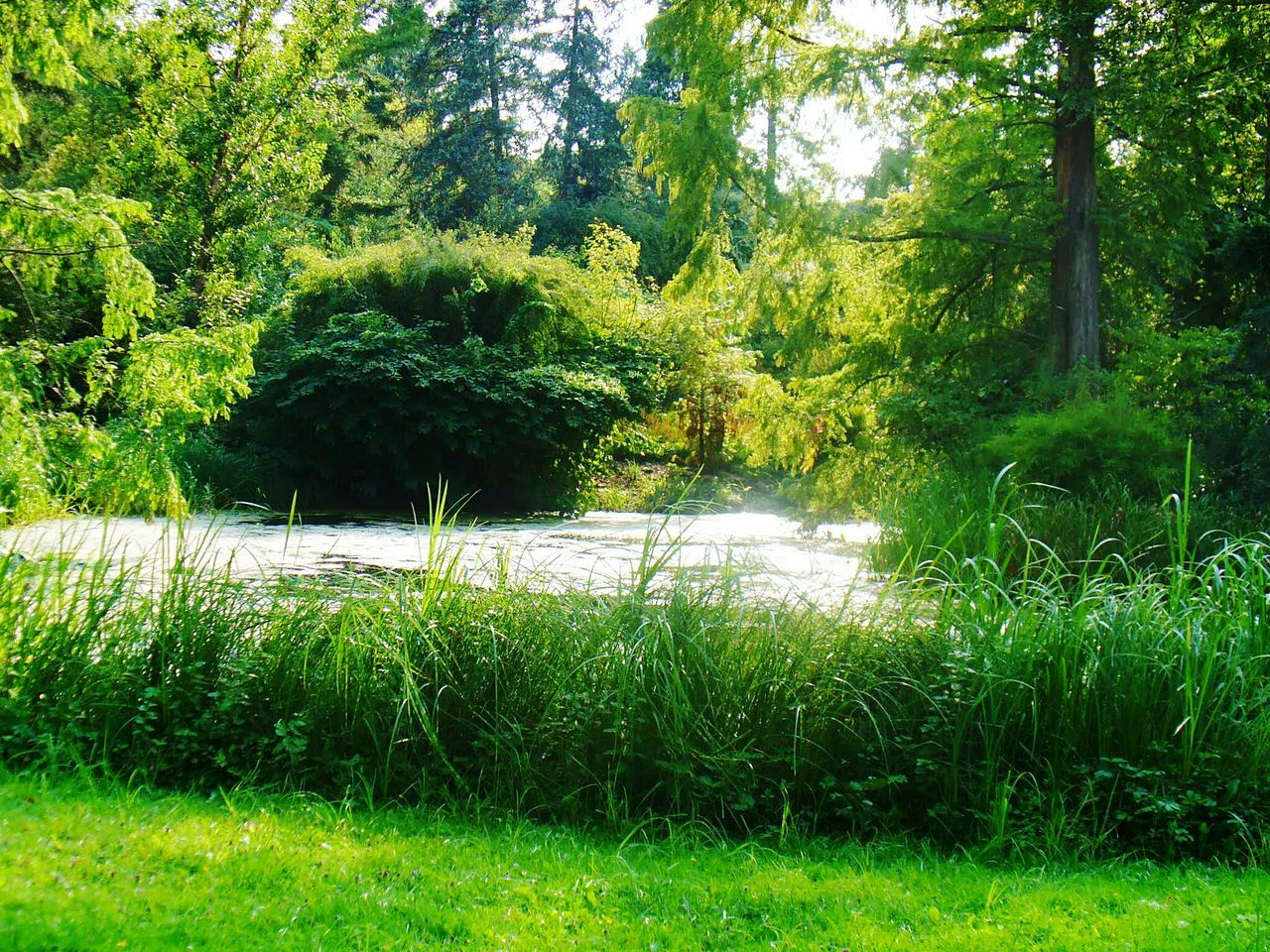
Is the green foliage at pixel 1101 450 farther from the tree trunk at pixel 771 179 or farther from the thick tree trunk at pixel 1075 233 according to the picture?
the tree trunk at pixel 771 179

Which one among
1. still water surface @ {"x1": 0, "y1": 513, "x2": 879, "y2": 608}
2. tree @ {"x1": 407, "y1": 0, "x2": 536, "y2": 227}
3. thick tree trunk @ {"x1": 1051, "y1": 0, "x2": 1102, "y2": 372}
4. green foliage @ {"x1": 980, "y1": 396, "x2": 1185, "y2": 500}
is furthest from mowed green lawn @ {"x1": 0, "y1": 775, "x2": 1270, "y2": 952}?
tree @ {"x1": 407, "y1": 0, "x2": 536, "y2": 227}

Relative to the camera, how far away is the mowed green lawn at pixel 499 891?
2660 millimetres

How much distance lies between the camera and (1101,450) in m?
9.62

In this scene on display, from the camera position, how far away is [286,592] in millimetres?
4797

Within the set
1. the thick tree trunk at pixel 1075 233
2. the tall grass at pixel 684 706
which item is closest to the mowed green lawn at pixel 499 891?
the tall grass at pixel 684 706

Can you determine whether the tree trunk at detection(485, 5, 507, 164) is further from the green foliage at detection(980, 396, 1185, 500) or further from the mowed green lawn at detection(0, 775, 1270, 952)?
the mowed green lawn at detection(0, 775, 1270, 952)

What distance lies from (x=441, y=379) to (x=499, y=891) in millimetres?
12985

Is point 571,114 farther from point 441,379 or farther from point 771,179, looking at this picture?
point 771,179

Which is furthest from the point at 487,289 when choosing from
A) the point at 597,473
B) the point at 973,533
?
the point at 973,533

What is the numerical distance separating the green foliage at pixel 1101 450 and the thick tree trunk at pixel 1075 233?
160 cm

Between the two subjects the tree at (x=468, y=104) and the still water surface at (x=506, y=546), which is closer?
the still water surface at (x=506, y=546)

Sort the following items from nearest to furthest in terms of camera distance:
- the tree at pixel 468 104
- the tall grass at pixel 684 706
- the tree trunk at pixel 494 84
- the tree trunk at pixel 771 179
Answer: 1. the tall grass at pixel 684 706
2. the tree trunk at pixel 771 179
3. the tree at pixel 468 104
4. the tree trunk at pixel 494 84

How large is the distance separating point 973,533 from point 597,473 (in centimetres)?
963

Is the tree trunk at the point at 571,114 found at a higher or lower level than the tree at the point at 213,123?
higher
